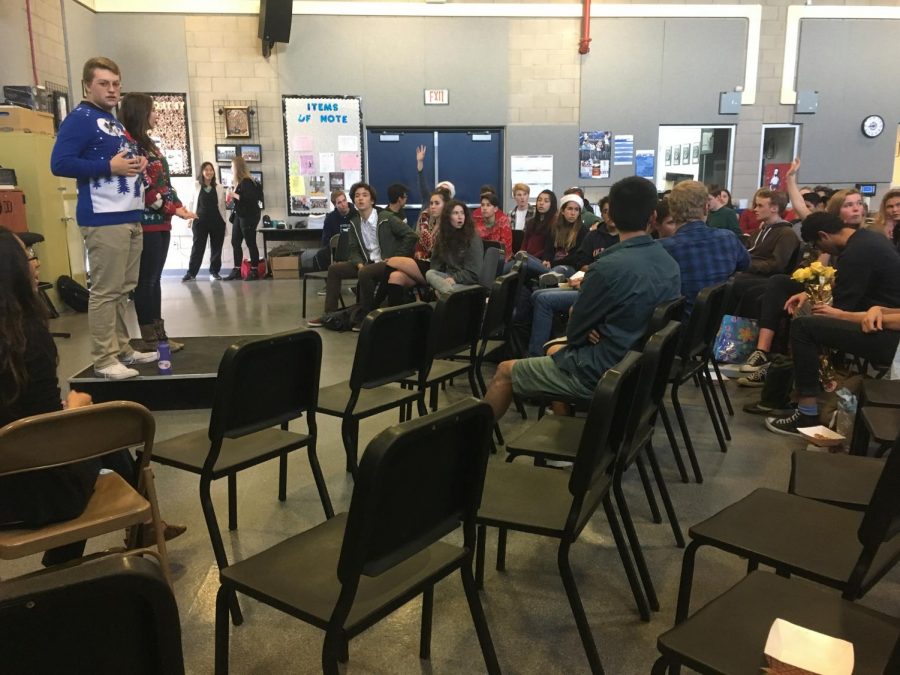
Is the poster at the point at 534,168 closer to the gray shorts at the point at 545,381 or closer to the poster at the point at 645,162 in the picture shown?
the poster at the point at 645,162

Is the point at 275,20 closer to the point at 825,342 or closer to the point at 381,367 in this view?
the point at 381,367

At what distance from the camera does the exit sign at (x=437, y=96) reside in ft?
30.2

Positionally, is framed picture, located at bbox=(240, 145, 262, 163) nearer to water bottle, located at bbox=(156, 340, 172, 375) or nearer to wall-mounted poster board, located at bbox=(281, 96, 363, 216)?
wall-mounted poster board, located at bbox=(281, 96, 363, 216)

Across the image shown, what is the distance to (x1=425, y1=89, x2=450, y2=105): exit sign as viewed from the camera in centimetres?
922

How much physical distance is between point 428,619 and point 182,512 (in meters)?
1.32

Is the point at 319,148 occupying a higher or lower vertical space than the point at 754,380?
higher

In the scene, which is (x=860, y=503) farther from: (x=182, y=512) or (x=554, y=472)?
(x=182, y=512)

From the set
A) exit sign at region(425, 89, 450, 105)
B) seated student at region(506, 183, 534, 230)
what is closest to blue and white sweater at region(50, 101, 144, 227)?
seated student at region(506, 183, 534, 230)

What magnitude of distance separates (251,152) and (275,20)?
168 centimetres

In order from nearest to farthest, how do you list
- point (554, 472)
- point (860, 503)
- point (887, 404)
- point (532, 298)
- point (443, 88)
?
point (860, 503) → point (554, 472) → point (887, 404) → point (532, 298) → point (443, 88)

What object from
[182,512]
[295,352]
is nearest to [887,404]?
[295,352]

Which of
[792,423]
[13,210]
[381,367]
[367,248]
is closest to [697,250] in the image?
[792,423]

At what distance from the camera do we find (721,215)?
6434 millimetres

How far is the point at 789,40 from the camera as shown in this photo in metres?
9.34
